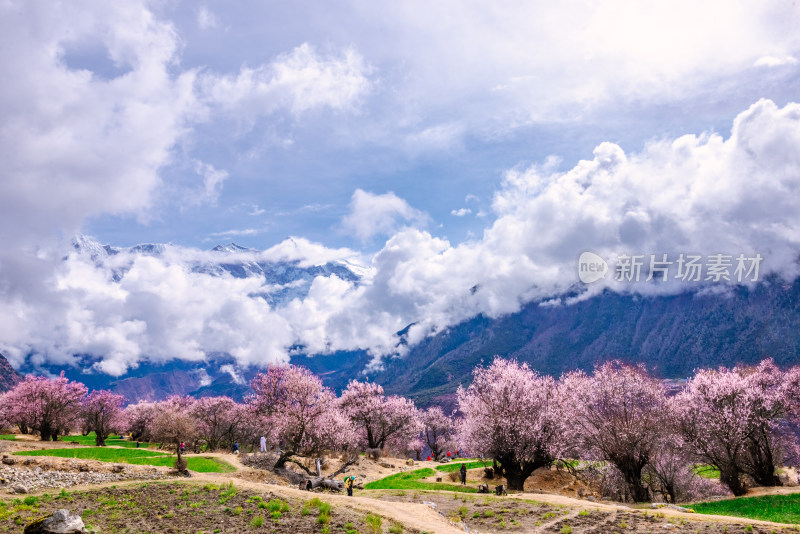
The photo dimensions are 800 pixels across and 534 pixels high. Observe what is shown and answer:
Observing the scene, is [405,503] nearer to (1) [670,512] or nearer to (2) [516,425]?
(1) [670,512]

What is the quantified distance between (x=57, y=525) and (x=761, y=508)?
41.5 meters

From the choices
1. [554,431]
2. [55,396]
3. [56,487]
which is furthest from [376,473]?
[55,396]

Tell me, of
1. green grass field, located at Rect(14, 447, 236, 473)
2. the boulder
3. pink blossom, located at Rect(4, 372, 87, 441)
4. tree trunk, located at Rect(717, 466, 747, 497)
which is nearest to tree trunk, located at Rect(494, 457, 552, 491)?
tree trunk, located at Rect(717, 466, 747, 497)

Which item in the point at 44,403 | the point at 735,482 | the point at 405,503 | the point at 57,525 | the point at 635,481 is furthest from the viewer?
the point at 44,403

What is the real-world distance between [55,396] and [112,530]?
6836 cm

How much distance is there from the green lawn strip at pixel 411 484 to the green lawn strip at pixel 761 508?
19469 mm

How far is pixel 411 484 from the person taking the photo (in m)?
49.6

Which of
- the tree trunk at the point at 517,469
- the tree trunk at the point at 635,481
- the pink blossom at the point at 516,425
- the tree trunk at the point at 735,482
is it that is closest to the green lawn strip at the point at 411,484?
the tree trunk at the point at 517,469

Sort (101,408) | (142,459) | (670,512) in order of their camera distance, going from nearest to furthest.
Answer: (670,512)
(142,459)
(101,408)

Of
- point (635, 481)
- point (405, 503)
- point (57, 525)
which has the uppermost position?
point (57, 525)

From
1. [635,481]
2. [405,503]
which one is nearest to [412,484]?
[405,503]

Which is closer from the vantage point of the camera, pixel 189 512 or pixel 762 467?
pixel 189 512

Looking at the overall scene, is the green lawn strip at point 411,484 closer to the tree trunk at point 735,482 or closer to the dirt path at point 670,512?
the dirt path at point 670,512

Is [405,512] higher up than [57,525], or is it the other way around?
[57,525]
